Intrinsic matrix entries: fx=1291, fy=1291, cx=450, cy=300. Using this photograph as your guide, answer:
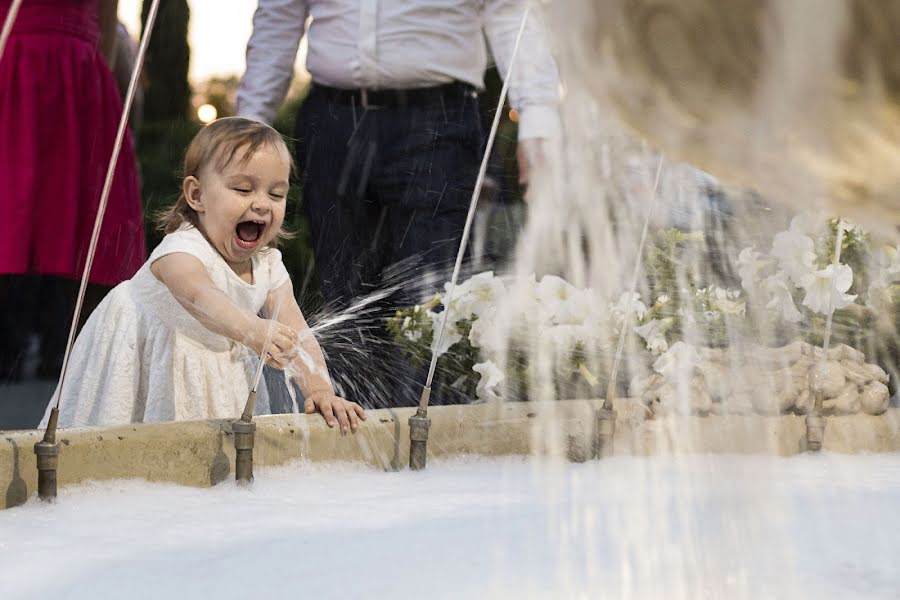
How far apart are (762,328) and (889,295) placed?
32 cm

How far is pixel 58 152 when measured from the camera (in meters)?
3.52

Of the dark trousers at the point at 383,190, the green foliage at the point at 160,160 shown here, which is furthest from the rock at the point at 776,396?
the green foliage at the point at 160,160

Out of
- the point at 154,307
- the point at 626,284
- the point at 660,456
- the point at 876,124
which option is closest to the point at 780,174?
the point at 876,124

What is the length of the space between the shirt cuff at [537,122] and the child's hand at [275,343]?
1104 mm

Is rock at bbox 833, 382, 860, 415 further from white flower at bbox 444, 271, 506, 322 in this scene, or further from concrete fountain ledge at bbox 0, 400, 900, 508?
white flower at bbox 444, 271, 506, 322

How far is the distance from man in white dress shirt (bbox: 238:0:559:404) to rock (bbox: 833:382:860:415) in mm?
1159

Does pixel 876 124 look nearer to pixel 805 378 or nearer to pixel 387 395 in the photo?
pixel 805 378

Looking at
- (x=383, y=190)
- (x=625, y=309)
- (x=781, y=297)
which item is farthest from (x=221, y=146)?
(x=781, y=297)

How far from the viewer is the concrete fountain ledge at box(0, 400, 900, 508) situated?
201cm

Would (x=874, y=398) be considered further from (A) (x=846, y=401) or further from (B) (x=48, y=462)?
(B) (x=48, y=462)

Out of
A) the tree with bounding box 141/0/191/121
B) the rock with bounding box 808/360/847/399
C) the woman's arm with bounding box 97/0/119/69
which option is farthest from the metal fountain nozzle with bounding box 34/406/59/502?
the tree with bounding box 141/0/191/121

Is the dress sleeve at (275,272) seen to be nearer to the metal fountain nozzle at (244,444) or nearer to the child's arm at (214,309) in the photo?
the child's arm at (214,309)

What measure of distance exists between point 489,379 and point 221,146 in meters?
0.89

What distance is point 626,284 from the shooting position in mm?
3689
